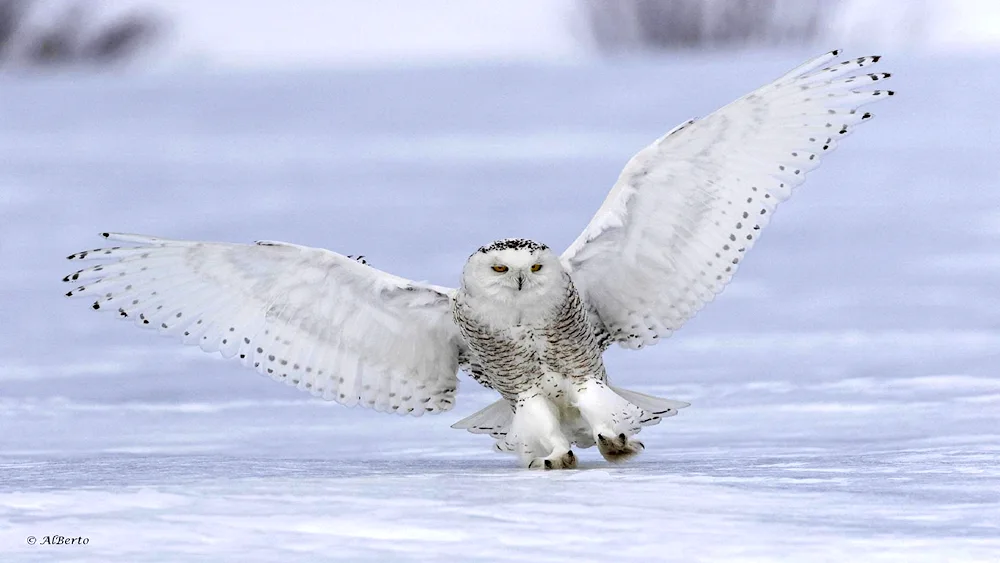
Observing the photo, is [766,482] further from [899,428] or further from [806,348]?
[806,348]

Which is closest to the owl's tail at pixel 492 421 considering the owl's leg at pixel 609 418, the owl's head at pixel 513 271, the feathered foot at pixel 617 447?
the owl's leg at pixel 609 418

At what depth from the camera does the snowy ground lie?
4.26 m

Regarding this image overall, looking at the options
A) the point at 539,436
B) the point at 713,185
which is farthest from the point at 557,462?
the point at 713,185

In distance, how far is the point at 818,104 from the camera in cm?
590

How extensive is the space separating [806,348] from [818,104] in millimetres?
2719

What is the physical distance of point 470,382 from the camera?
26.0 ft

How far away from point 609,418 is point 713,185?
0.93 meters

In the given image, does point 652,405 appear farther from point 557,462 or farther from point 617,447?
point 557,462

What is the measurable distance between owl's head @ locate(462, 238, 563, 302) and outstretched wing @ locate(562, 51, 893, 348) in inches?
17.1

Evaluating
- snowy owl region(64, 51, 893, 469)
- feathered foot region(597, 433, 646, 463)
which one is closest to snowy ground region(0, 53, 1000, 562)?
feathered foot region(597, 433, 646, 463)

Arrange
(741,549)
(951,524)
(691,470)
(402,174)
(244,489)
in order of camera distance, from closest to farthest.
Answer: (741,549), (951,524), (244,489), (691,470), (402,174)

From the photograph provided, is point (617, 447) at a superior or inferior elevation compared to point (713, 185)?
inferior

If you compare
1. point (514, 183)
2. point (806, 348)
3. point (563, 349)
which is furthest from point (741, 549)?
point (514, 183)

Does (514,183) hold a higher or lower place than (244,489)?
higher
